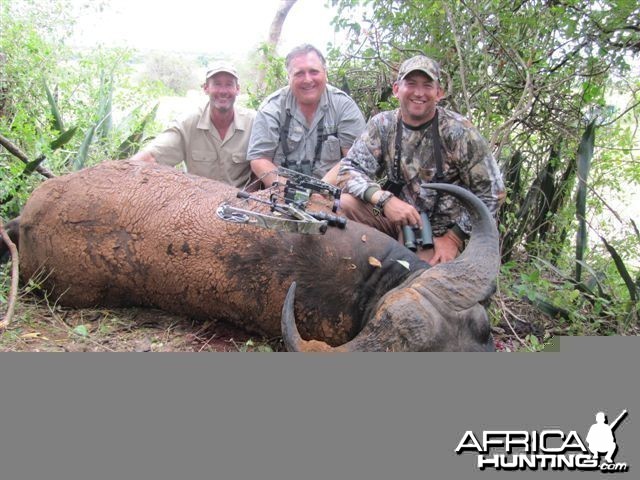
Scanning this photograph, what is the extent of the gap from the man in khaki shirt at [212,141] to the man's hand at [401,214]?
186cm

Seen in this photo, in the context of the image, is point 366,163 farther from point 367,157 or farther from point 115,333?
point 115,333

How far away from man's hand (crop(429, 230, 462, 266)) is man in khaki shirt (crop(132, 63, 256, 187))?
209 cm

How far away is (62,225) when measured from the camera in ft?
12.6

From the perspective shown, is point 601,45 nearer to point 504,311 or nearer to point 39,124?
point 504,311

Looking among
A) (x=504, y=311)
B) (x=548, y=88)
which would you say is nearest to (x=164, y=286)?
(x=504, y=311)

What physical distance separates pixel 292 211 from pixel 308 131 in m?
1.87

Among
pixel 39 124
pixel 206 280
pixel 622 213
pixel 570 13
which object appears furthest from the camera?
pixel 39 124

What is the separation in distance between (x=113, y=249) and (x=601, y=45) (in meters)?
3.82

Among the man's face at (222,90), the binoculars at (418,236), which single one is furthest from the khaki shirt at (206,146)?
the binoculars at (418,236)

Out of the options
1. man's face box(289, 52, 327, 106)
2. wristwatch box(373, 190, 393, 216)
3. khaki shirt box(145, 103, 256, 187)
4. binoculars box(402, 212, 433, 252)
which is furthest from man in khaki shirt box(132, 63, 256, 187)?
binoculars box(402, 212, 433, 252)

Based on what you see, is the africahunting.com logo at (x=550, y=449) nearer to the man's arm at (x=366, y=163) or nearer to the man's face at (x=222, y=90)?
the man's arm at (x=366, y=163)

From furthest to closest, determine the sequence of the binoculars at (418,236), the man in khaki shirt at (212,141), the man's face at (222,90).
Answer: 1. the man in khaki shirt at (212,141)
2. the man's face at (222,90)
3. the binoculars at (418,236)

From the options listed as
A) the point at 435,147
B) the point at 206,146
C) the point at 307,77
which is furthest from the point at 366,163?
the point at 206,146

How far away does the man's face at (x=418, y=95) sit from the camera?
4051 millimetres
